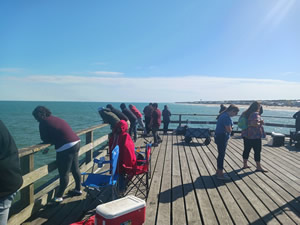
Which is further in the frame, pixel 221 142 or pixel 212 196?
pixel 221 142

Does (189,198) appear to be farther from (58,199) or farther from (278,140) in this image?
(278,140)

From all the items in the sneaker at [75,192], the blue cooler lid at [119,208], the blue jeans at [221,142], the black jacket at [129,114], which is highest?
the black jacket at [129,114]

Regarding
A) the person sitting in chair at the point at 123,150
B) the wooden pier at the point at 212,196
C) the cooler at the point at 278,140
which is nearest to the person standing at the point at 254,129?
the wooden pier at the point at 212,196

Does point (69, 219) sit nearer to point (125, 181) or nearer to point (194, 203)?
point (125, 181)

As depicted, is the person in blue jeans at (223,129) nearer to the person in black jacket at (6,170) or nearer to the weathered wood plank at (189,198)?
the weathered wood plank at (189,198)

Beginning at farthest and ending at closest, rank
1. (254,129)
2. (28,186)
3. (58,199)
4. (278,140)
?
(278,140)
(254,129)
(58,199)
(28,186)

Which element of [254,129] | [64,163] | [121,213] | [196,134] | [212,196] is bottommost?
[212,196]

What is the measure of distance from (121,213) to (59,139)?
1654 mm

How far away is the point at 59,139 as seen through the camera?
11.6ft

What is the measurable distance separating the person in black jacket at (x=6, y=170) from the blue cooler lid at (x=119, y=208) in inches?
37.7


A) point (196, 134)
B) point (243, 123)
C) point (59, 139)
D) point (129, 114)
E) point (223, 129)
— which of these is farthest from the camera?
point (196, 134)

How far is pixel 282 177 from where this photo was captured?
511 centimetres

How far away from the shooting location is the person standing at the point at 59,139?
346 centimetres

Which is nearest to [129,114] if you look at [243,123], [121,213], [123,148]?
[243,123]
